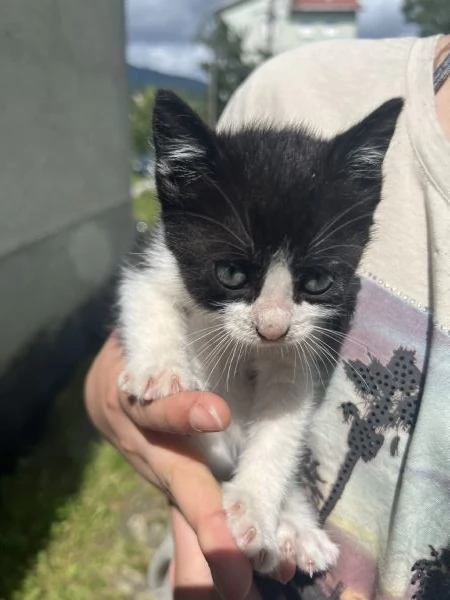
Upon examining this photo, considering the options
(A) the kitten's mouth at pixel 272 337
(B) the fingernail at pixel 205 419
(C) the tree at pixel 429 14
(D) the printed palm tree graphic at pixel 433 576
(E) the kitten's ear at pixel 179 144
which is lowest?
(D) the printed palm tree graphic at pixel 433 576

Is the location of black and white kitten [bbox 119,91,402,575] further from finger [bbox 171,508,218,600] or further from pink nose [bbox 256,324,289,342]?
finger [bbox 171,508,218,600]

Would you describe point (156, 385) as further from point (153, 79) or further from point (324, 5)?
point (324, 5)

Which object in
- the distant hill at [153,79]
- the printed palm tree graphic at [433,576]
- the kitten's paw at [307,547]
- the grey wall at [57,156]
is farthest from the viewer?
the distant hill at [153,79]

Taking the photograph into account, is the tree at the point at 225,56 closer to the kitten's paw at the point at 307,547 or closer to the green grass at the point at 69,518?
the green grass at the point at 69,518

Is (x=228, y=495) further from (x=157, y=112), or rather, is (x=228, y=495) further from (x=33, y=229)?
(x=33, y=229)

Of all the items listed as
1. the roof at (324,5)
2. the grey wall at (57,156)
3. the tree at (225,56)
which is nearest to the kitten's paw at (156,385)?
the grey wall at (57,156)

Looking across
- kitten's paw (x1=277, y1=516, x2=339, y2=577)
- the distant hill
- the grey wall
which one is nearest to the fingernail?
kitten's paw (x1=277, y1=516, x2=339, y2=577)

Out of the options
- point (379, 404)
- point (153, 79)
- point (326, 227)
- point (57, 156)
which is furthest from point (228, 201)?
point (153, 79)

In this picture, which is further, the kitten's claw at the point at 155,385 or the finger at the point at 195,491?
the kitten's claw at the point at 155,385
